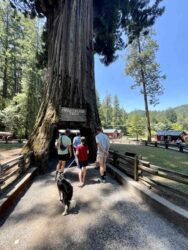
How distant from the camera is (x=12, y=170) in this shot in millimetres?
6793

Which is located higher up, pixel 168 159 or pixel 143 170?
pixel 143 170

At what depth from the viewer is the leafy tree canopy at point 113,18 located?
40.0 ft

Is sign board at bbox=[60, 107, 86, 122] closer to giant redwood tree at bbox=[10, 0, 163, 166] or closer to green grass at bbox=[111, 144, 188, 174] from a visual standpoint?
giant redwood tree at bbox=[10, 0, 163, 166]

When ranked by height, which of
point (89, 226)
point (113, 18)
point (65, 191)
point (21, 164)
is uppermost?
point (113, 18)

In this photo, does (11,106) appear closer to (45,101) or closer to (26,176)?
(45,101)

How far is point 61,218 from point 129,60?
88.7ft

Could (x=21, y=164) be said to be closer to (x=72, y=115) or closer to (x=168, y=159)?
(x=72, y=115)

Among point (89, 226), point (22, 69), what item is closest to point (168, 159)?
point (89, 226)

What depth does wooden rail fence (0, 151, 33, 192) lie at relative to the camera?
16.1 ft

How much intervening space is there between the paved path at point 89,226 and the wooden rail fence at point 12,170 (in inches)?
26.4

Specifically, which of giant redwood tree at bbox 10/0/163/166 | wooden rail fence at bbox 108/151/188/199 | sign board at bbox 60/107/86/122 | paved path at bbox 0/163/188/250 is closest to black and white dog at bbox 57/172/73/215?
paved path at bbox 0/163/188/250

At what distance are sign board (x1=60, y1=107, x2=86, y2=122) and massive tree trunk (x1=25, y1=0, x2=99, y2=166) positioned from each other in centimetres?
22

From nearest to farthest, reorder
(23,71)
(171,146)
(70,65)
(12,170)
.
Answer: (12,170) → (70,65) → (171,146) → (23,71)

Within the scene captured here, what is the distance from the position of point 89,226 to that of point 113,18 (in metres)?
12.8
